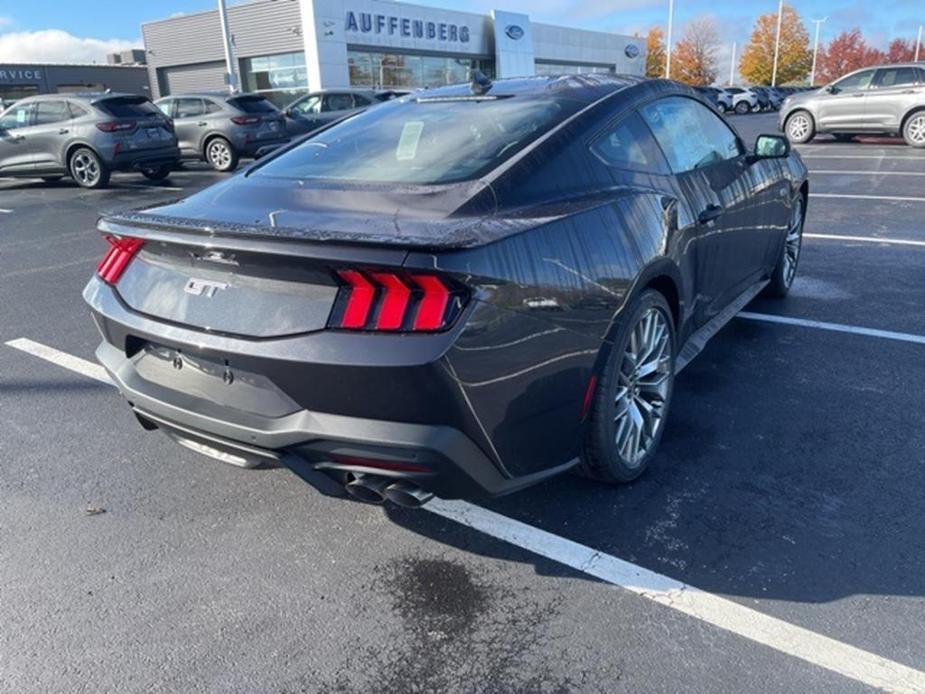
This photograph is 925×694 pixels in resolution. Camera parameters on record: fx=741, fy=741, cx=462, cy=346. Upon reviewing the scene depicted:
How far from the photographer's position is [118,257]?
280 centimetres

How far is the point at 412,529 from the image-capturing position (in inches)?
112

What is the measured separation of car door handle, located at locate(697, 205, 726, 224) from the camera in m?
3.50

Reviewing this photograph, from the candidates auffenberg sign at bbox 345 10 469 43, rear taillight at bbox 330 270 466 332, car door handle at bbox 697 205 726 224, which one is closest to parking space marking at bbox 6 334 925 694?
rear taillight at bbox 330 270 466 332

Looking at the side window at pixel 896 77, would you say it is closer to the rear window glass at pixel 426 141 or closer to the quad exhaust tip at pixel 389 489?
the rear window glass at pixel 426 141

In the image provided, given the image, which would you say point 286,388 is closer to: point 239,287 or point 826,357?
point 239,287

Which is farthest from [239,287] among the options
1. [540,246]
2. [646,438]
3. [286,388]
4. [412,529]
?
[646,438]

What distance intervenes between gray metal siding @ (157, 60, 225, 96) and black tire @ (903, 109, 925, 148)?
2922cm

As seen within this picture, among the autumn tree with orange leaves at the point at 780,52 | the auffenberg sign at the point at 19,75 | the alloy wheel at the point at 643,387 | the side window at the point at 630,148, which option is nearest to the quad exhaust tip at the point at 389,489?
the alloy wheel at the point at 643,387

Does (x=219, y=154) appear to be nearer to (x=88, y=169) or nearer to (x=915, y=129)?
(x=88, y=169)

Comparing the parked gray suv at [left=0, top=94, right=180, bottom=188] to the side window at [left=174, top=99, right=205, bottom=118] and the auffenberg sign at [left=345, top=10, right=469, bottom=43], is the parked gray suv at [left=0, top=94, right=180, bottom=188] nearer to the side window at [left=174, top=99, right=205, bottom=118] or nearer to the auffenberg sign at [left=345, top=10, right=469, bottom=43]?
A: the side window at [left=174, top=99, right=205, bottom=118]

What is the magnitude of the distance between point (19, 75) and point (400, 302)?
52752mm

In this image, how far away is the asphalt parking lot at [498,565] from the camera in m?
2.16

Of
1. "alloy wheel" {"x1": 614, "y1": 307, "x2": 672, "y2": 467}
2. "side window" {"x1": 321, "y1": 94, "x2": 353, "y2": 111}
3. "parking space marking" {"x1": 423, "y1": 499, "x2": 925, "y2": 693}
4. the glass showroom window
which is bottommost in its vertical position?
"parking space marking" {"x1": 423, "y1": 499, "x2": 925, "y2": 693}

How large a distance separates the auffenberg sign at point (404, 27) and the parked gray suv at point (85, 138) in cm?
1992
